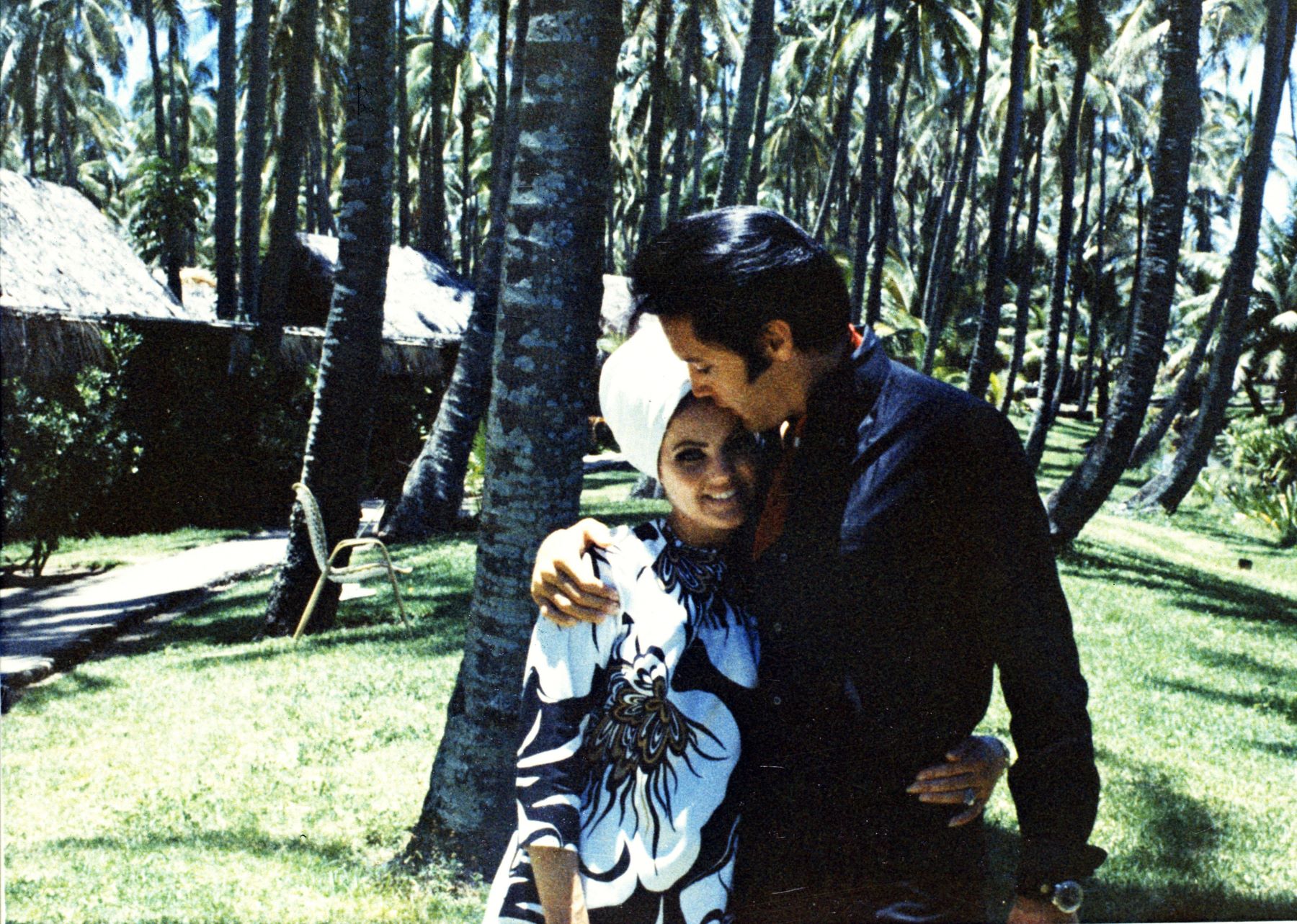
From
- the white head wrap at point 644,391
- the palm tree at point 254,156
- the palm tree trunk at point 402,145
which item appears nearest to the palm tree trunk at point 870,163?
the palm tree trunk at point 402,145

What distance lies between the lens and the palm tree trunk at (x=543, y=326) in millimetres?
3482

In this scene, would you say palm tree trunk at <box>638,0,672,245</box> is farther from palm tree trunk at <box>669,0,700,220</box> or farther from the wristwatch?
the wristwatch

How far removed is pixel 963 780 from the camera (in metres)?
1.76

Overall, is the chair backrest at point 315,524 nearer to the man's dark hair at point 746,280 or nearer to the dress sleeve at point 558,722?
the dress sleeve at point 558,722

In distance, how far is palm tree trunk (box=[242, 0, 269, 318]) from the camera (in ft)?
62.0

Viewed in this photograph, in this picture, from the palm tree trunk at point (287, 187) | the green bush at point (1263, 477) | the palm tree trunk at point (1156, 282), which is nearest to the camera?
the palm tree trunk at point (1156, 282)

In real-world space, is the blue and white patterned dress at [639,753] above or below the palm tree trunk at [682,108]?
below

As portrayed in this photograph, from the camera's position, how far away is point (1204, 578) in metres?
11.9

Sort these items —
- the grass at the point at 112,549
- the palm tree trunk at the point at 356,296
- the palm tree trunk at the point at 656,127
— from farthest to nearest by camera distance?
the palm tree trunk at the point at 656,127 < the grass at the point at 112,549 < the palm tree trunk at the point at 356,296

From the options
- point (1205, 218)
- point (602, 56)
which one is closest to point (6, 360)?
point (602, 56)

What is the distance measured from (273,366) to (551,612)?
1540cm

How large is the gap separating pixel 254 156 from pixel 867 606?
19.0 meters

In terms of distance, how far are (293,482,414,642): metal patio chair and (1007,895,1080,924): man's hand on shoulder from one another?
23.2 feet

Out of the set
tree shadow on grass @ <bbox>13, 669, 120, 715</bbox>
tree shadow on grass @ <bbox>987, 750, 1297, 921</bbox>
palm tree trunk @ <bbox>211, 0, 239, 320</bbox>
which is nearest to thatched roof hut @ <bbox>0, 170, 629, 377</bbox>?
palm tree trunk @ <bbox>211, 0, 239, 320</bbox>
